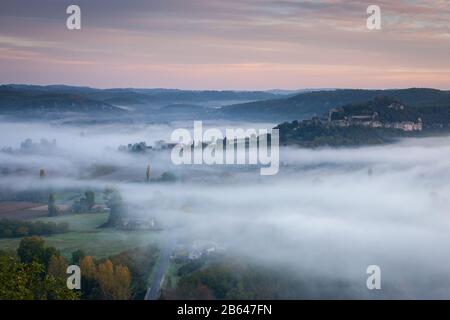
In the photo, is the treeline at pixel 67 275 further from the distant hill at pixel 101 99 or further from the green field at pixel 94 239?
the distant hill at pixel 101 99

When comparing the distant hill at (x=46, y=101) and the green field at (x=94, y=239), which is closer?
the green field at (x=94, y=239)

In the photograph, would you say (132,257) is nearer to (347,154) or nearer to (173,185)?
(173,185)

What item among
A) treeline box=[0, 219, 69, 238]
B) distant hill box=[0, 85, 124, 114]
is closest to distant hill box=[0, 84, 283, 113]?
distant hill box=[0, 85, 124, 114]

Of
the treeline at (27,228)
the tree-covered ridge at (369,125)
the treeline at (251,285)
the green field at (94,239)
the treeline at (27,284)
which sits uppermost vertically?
the tree-covered ridge at (369,125)

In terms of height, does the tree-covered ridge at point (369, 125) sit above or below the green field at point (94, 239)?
above

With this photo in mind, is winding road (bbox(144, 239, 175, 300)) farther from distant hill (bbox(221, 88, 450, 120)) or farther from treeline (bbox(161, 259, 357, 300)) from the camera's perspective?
distant hill (bbox(221, 88, 450, 120))

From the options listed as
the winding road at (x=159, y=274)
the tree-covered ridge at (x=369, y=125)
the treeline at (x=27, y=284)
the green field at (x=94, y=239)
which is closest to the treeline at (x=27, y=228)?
the green field at (x=94, y=239)
